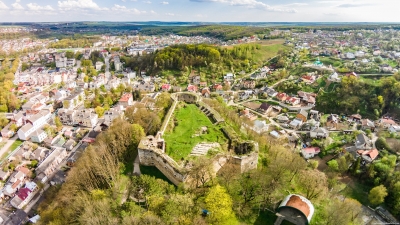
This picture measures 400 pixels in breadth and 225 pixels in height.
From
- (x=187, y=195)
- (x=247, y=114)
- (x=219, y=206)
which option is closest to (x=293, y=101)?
(x=247, y=114)

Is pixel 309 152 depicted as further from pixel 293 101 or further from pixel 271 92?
pixel 271 92

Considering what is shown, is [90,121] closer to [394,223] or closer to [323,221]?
[323,221]

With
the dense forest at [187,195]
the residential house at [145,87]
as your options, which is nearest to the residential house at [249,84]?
the residential house at [145,87]

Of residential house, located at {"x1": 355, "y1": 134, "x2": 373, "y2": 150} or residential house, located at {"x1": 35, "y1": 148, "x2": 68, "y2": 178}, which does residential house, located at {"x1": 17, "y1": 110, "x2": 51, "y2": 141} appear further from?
residential house, located at {"x1": 355, "y1": 134, "x2": 373, "y2": 150}

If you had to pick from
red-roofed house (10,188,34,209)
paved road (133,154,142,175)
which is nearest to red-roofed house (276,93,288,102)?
paved road (133,154,142,175)

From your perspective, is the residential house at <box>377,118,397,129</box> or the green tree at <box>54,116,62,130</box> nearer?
the residential house at <box>377,118,397,129</box>

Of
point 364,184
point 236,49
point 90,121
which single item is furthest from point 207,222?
point 236,49

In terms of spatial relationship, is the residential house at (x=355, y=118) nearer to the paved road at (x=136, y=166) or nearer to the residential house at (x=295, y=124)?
the residential house at (x=295, y=124)
